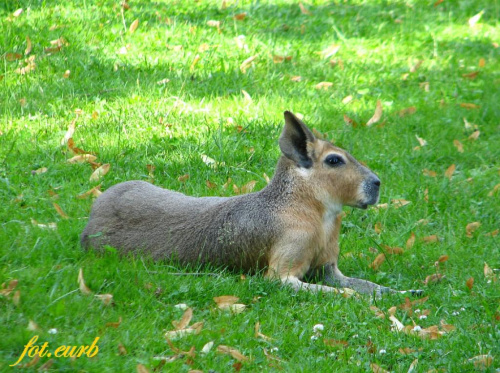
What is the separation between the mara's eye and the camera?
5462mm

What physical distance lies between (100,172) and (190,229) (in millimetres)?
1670

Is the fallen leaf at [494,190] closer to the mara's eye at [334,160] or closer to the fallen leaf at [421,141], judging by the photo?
the fallen leaf at [421,141]

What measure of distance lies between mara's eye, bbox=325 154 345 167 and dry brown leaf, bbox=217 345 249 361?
1.73 m

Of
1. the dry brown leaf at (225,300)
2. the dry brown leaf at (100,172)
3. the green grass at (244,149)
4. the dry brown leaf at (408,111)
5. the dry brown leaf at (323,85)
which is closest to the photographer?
the green grass at (244,149)

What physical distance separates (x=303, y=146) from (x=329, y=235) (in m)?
0.64

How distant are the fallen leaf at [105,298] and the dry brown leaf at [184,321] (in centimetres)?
41

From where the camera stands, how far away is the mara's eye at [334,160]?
5.46 metres

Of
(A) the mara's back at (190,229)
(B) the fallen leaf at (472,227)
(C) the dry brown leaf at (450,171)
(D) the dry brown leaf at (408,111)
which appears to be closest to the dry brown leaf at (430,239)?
(B) the fallen leaf at (472,227)

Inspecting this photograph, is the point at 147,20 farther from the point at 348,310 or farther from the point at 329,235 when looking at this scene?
the point at 348,310

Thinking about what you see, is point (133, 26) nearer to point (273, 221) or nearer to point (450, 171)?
point (450, 171)

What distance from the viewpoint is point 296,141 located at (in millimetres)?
5426

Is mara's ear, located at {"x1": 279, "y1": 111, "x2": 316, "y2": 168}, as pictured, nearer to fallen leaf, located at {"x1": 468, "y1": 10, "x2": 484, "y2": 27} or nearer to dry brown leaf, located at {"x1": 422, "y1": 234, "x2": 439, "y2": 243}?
dry brown leaf, located at {"x1": 422, "y1": 234, "x2": 439, "y2": 243}

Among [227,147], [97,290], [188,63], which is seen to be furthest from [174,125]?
[97,290]

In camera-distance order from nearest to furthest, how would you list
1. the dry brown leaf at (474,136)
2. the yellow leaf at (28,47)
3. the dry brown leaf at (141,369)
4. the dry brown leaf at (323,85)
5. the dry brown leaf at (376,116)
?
the dry brown leaf at (141,369), the dry brown leaf at (474,136), the dry brown leaf at (376,116), the yellow leaf at (28,47), the dry brown leaf at (323,85)
